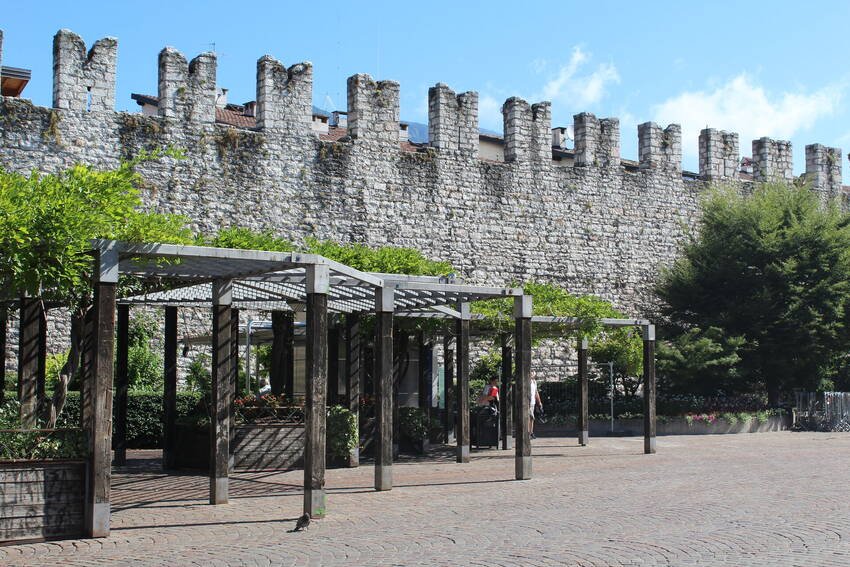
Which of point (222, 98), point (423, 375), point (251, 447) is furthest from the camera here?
point (222, 98)

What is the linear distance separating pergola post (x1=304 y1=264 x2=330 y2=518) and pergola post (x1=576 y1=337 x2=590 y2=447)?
9.55 metres

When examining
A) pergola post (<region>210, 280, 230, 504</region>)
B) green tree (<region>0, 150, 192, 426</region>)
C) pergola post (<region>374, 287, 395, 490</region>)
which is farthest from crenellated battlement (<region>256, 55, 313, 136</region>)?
green tree (<region>0, 150, 192, 426</region>)

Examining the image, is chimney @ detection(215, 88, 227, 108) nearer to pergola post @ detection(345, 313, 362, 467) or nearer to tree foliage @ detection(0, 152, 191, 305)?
pergola post @ detection(345, 313, 362, 467)

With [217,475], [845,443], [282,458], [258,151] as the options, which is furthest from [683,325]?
[217,475]

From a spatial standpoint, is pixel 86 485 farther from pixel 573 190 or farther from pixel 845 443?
pixel 573 190

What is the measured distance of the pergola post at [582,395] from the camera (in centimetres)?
1836

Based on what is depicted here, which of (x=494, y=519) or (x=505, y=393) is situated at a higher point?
(x=505, y=393)

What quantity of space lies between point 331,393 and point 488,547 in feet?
26.6

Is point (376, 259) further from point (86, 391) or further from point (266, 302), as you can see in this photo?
point (86, 391)

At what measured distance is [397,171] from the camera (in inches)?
924

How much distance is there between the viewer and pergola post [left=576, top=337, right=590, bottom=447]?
60.2 feet

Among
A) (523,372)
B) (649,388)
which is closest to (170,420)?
(523,372)

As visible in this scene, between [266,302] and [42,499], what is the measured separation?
733 centimetres

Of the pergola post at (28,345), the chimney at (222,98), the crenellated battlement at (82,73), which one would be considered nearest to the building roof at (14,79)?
the crenellated battlement at (82,73)
